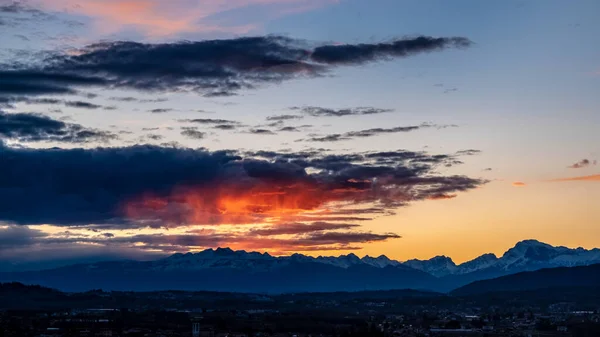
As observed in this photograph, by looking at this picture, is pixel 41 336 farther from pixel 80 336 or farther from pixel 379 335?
pixel 379 335

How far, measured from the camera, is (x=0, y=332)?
7746 inches

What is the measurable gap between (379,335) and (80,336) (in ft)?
212

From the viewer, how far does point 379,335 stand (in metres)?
199

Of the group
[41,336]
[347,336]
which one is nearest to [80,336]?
[41,336]

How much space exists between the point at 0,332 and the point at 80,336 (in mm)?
16646

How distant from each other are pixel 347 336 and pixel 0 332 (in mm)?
73818

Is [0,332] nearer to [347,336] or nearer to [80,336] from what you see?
[80,336]

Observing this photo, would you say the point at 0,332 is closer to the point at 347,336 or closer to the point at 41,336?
the point at 41,336

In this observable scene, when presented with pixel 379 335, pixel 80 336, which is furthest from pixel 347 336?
pixel 80 336

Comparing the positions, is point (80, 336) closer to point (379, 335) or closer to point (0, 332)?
point (0, 332)

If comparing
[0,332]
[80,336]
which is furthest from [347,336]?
[0,332]

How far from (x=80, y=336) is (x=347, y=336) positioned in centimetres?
5762

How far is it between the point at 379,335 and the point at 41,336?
239 ft

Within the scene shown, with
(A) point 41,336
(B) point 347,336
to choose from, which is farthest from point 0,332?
(B) point 347,336
